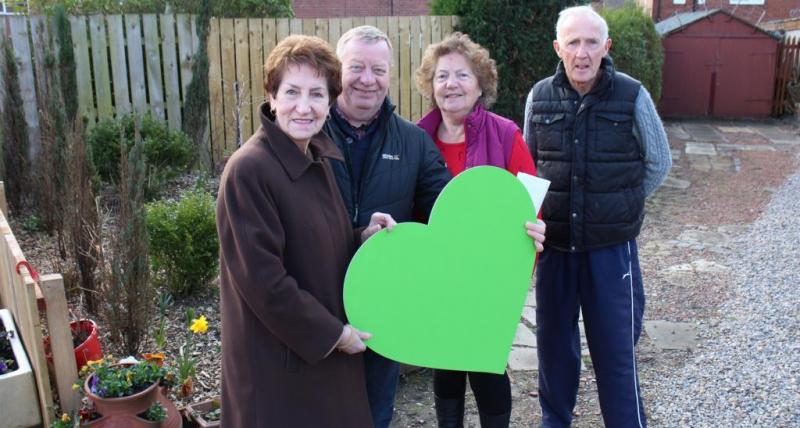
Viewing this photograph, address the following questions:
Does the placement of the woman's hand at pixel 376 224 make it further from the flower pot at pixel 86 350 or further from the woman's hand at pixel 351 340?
the flower pot at pixel 86 350

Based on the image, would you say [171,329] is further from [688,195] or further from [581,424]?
[688,195]

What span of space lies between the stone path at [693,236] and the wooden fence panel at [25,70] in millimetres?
5521

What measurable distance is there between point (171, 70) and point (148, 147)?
60.5 inches

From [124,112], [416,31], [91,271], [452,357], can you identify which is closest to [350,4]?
[416,31]

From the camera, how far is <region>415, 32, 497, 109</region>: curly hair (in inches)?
101

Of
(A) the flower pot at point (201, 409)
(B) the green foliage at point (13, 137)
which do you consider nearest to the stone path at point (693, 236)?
(A) the flower pot at point (201, 409)

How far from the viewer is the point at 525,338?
448 centimetres

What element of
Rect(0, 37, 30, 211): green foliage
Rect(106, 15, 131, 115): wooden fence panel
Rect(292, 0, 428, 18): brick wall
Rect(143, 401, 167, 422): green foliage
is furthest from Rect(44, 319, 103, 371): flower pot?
Rect(292, 0, 428, 18): brick wall

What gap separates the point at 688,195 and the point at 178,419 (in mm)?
7831

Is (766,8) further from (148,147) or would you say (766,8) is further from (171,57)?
(148,147)

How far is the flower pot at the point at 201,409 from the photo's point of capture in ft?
9.67

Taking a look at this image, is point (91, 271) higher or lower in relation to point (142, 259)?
lower

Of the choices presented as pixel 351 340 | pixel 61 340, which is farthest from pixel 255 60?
pixel 351 340

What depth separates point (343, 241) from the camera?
2.00 meters
